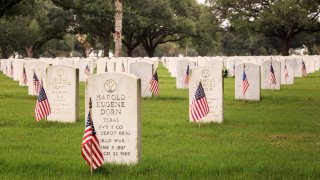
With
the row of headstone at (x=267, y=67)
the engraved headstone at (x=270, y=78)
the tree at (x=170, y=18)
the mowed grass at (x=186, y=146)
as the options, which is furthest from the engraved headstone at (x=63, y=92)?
the tree at (x=170, y=18)

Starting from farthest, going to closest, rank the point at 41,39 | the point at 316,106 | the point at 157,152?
the point at 41,39 < the point at 316,106 < the point at 157,152

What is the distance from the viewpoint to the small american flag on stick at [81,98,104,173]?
8102 mm

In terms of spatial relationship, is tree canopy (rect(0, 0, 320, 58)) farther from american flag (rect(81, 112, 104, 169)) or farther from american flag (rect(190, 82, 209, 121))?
american flag (rect(81, 112, 104, 169))

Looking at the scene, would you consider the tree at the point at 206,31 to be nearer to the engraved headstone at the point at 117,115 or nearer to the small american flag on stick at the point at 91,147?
the engraved headstone at the point at 117,115

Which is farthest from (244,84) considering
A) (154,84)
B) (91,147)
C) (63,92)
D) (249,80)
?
(91,147)

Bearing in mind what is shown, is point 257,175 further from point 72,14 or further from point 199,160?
point 72,14

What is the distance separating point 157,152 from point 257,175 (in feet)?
7.09

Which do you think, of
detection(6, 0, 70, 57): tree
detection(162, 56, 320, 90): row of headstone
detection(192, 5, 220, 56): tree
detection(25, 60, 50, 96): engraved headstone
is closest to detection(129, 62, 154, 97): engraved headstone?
detection(162, 56, 320, 90): row of headstone

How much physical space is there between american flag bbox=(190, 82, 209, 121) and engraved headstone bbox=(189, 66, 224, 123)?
1.98 feet

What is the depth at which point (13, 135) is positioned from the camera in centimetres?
1161

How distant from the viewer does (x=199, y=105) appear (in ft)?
42.3

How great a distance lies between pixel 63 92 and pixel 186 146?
4.27 metres

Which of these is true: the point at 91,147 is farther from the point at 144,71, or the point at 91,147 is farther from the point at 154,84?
the point at 144,71

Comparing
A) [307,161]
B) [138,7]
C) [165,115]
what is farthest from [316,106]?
[138,7]
